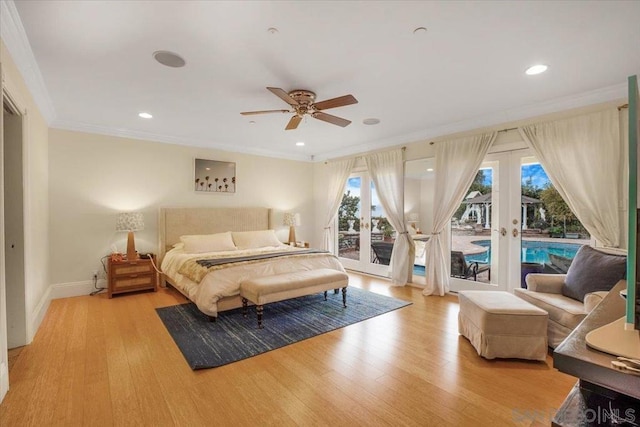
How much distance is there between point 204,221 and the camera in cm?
531

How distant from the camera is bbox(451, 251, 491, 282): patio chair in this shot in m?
4.25

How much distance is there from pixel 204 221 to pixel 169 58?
3.27 metres

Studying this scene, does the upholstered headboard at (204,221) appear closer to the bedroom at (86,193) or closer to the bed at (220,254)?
the bed at (220,254)

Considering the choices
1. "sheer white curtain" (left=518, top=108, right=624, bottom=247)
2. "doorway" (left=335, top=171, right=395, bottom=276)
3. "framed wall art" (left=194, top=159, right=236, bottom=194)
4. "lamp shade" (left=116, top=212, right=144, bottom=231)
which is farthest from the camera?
"doorway" (left=335, top=171, right=395, bottom=276)

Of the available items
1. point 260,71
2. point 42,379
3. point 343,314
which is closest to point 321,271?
point 343,314

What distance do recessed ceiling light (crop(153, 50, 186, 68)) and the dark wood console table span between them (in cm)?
300

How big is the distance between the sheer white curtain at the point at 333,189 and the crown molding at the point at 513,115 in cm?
75

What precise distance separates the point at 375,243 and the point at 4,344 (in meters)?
4.99

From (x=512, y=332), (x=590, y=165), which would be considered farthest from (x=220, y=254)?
(x=590, y=165)

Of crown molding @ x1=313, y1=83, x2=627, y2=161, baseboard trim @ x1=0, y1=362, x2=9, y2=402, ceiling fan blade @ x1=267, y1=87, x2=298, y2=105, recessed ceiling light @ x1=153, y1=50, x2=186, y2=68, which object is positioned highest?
recessed ceiling light @ x1=153, y1=50, x2=186, y2=68

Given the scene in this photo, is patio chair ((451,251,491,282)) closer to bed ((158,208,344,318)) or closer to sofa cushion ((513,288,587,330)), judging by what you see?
sofa cushion ((513,288,587,330))

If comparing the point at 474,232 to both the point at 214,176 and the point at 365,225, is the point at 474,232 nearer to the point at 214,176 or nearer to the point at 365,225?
the point at 365,225

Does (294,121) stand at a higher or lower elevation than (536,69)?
lower

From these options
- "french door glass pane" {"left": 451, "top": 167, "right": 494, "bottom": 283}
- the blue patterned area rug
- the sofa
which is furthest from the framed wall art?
the sofa
